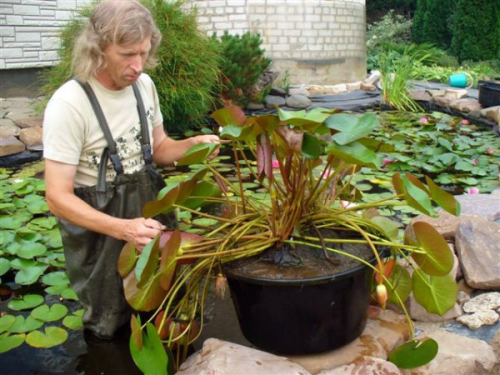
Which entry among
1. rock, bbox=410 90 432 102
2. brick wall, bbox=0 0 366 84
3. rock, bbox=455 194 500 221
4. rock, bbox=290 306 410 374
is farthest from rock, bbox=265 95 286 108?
rock, bbox=290 306 410 374

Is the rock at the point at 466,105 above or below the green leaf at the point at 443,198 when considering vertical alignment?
below

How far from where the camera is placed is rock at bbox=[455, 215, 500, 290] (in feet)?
7.03

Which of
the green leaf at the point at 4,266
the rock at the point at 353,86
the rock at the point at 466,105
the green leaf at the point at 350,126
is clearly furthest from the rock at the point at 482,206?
the rock at the point at 353,86

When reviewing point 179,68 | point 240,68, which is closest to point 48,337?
point 179,68

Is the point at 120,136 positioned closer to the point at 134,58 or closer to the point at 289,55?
the point at 134,58

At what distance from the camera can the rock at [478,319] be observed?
1972mm

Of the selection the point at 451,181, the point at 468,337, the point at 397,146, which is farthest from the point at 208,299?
the point at 397,146

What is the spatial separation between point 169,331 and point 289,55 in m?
8.14

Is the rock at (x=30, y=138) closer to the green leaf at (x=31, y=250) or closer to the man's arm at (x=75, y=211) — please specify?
the green leaf at (x=31, y=250)

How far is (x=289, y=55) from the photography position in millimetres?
9320

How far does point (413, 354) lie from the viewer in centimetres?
156

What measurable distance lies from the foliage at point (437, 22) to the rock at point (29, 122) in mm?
12233

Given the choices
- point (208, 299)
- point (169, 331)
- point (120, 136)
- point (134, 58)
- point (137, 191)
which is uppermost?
point (134, 58)

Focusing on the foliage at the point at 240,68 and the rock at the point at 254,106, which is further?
the rock at the point at 254,106
